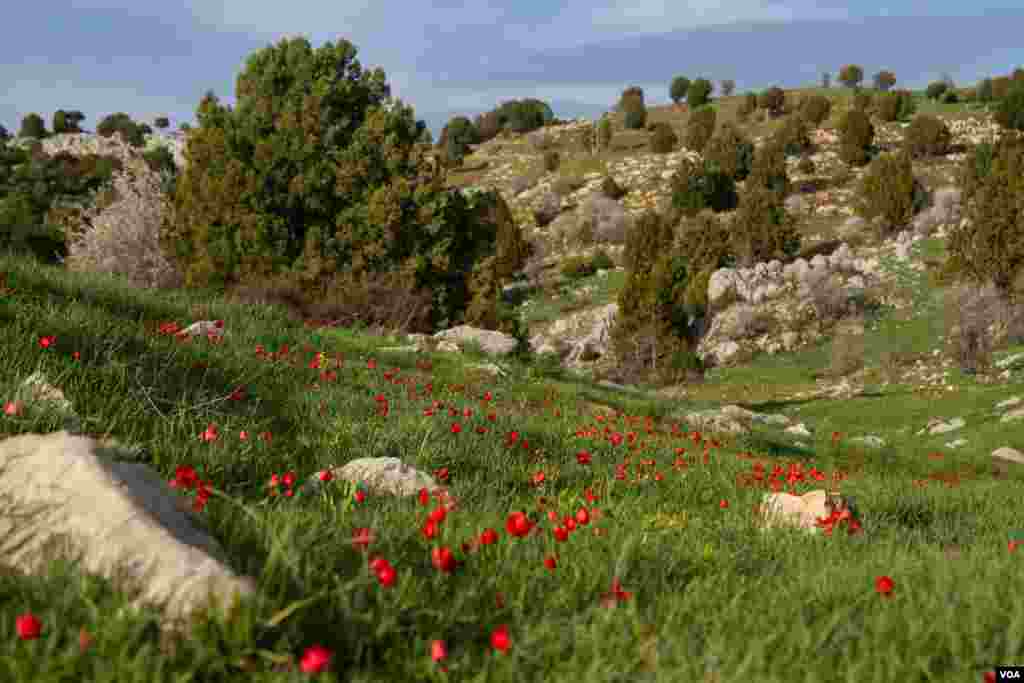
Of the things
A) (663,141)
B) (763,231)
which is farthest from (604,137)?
(763,231)

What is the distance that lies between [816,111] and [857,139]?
11.7m

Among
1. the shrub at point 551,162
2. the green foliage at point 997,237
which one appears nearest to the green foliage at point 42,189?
the shrub at point 551,162

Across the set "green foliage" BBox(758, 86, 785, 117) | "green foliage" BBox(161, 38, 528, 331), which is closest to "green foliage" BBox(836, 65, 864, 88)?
"green foliage" BBox(758, 86, 785, 117)

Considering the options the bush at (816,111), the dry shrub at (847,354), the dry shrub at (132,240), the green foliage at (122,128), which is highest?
the green foliage at (122,128)

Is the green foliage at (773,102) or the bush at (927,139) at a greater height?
the green foliage at (773,102)

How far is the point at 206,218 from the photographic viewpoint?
2758cm

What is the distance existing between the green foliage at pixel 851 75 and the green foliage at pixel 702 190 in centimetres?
3907

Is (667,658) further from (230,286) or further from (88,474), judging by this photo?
(230,286)

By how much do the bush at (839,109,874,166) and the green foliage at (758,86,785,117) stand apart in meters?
18.7

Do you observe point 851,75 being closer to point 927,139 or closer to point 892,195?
point 927,139

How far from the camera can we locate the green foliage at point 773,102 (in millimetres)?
82500

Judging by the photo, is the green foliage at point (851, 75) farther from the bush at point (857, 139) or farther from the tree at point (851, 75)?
the bush at point (857, 139)

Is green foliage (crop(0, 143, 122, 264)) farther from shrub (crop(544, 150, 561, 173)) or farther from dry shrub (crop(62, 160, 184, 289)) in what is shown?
shrub (crop(544, 150, 561, 173))

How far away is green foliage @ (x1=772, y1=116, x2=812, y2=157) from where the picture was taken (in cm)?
6706
